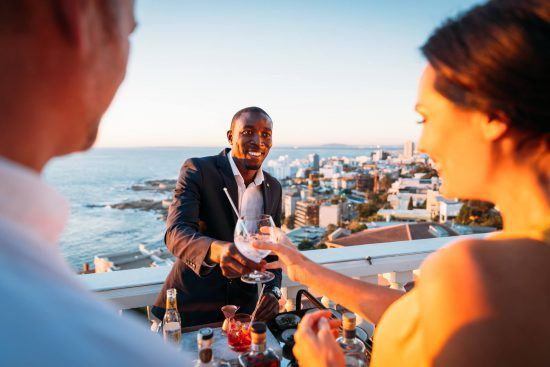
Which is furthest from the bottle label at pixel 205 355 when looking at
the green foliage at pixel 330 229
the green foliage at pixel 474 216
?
the green foliage at pixel 474 216

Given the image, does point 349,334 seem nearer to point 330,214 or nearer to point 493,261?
point 493,261

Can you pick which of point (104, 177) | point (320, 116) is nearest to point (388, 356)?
point (104, 177)

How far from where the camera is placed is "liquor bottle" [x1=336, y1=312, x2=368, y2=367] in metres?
1.28

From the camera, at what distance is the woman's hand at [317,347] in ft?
3.38

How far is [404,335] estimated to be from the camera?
858 mm

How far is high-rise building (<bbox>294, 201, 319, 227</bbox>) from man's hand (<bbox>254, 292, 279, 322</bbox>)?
13.4ft

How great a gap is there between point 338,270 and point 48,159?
101 inches

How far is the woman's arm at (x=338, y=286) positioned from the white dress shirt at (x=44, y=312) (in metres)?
1.38

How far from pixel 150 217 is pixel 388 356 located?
21.1 ft

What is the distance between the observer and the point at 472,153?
2.76ft

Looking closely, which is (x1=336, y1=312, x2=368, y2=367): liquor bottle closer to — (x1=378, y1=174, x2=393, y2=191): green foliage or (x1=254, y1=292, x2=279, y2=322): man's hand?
(x1=254, y1=292, x2=279, y2=322): man's hand

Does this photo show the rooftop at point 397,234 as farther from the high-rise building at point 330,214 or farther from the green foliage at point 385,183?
the green foliage at point 385,183

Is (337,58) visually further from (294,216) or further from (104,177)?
(104,177)

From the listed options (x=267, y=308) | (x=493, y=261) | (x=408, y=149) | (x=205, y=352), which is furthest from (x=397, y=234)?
(x=408, y=149)
